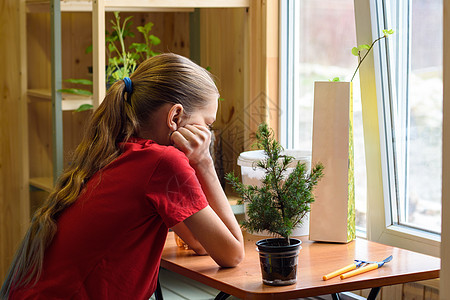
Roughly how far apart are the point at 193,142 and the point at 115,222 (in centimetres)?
27

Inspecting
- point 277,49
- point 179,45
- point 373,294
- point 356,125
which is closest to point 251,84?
point 277,49

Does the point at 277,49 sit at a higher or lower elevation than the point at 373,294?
higher

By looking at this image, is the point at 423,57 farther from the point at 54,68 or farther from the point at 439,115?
the point at 54,68

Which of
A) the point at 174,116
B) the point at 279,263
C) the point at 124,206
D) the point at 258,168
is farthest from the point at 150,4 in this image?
the point at 279,263

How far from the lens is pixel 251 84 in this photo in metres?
2.47

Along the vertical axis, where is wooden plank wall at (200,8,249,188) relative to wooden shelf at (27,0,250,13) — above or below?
below

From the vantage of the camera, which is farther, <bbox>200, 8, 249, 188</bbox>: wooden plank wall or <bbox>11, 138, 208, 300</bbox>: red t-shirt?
<bbox>200, 8, 249, 188</bbox>: wooden plank wall

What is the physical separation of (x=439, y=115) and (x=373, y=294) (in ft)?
1.91

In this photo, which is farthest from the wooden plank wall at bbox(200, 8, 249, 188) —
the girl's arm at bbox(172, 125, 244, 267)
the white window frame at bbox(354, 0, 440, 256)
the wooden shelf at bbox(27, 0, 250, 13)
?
the girl's arm at bbox(172, 125, 244, 267)

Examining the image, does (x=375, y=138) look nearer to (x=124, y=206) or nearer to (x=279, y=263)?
(x=279, y=263)

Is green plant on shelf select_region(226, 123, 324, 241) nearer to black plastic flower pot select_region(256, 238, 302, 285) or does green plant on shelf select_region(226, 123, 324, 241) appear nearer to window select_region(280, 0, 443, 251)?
black plastic flower pot select_region(256, 238, 302, 285)

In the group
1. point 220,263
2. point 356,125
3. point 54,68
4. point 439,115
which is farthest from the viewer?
point 54,68

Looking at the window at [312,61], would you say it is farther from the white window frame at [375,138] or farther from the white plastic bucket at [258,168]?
the white plastic bucket at [258,168]

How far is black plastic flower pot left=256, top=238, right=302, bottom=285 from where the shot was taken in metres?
1.33
